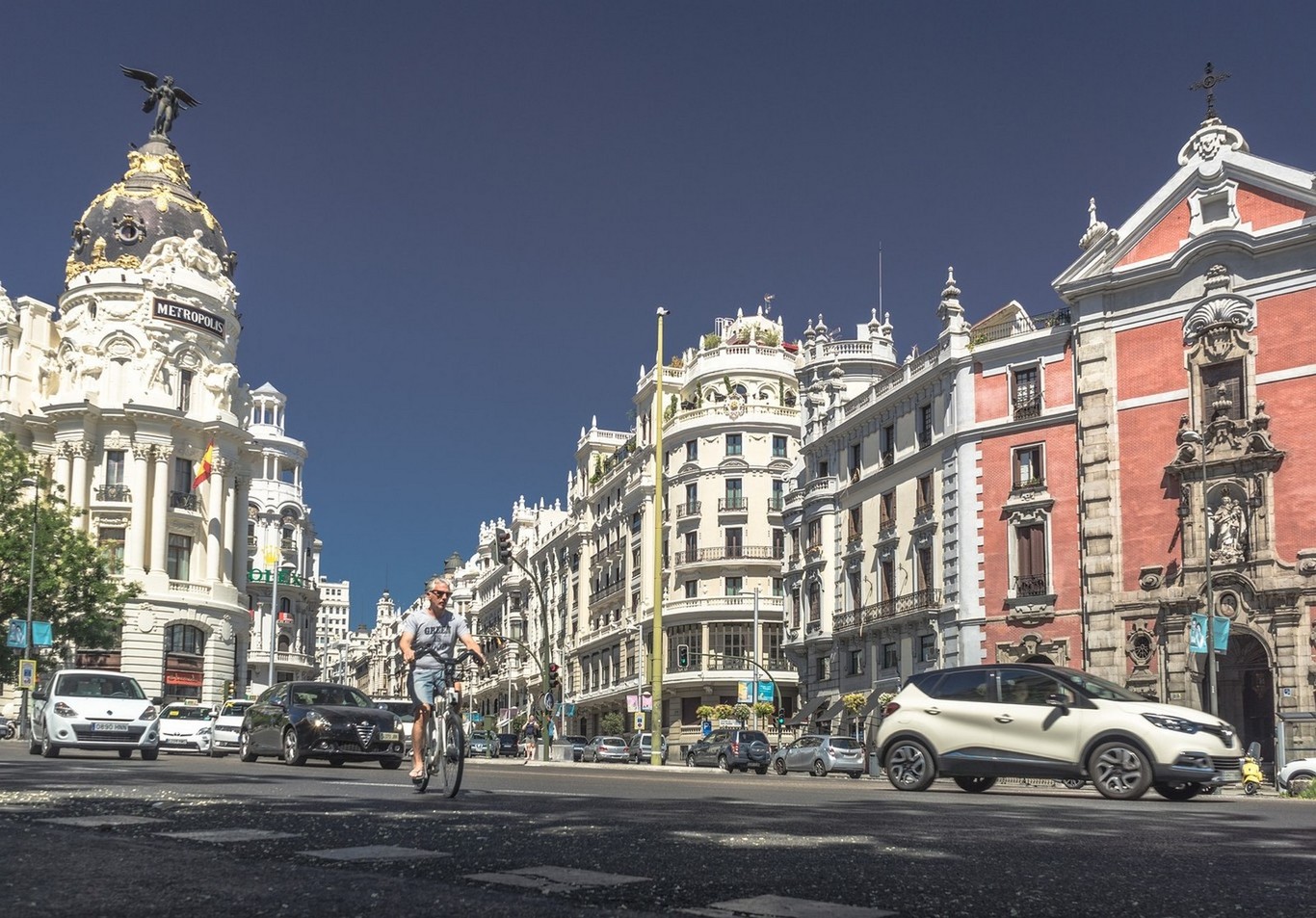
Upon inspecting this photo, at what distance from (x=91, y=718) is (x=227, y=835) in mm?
19154

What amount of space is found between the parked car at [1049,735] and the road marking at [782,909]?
36.0ft

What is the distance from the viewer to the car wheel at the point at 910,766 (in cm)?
1638

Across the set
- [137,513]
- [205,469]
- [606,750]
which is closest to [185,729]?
[606,750]

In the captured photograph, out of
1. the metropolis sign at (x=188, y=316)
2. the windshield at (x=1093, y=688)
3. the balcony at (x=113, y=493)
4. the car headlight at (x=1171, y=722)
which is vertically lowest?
the car headlight at (x=1171, y=722)

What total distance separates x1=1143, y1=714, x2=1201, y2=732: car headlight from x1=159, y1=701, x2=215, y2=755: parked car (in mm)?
26999

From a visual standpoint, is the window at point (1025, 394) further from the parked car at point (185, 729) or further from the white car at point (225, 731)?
the parked car at point (185, 729)

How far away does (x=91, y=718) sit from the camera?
24.1 metres

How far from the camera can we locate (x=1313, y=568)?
3647cm

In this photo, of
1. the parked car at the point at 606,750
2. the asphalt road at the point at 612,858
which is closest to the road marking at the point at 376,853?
the asphalt road at the point at 612,858

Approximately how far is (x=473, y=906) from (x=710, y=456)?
70074mm

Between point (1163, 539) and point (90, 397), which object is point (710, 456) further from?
point (1163, 539)

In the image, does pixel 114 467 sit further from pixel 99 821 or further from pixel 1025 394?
pixel 99 821

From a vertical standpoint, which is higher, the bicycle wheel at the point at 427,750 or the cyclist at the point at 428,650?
the cyclist at the point at 428,650

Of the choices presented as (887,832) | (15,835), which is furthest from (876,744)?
(15,835)
